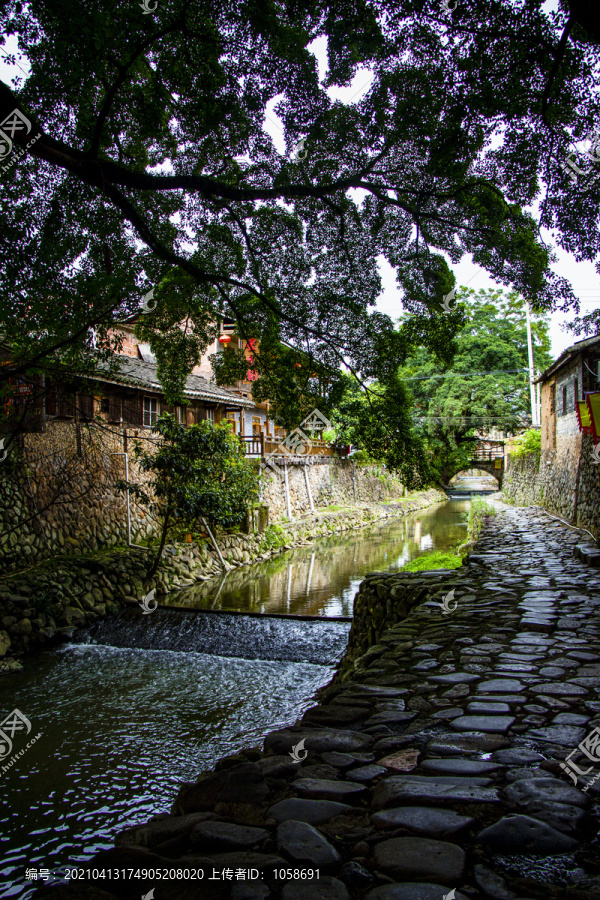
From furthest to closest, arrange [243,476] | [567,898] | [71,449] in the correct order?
[243,476], [71,449], [567,898]

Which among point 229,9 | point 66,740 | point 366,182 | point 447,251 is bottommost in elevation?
point 66,740

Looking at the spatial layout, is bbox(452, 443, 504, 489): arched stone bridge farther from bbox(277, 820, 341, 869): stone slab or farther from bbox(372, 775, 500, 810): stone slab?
bbox(277, 820, 341, 869): stone slab

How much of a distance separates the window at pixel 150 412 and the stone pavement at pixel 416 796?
14.6m

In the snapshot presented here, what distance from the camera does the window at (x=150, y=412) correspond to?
17562mm

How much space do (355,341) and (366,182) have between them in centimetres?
244

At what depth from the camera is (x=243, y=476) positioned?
16109 millimetres

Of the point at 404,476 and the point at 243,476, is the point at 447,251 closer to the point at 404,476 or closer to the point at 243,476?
the point at 404,476

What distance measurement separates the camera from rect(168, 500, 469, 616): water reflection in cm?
1235

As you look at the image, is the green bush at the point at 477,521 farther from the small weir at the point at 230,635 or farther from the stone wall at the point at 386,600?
the stone wall at the point at 386,600

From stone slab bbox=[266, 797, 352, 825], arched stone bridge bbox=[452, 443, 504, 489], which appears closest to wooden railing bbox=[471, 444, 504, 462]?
arched stone bridge bbox=[452, 443, 504, 489]

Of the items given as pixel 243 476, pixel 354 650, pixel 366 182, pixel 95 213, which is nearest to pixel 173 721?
pixel 354 650

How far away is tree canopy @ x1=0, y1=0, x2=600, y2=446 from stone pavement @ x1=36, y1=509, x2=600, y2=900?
475 centimetres

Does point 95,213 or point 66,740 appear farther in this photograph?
point 95,213

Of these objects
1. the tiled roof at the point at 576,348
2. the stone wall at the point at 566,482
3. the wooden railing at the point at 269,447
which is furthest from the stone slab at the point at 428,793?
the wooden railing at the point at 269,447
